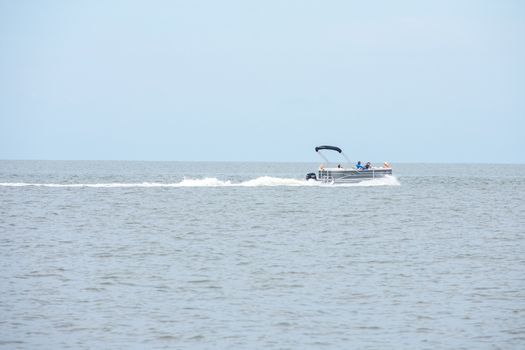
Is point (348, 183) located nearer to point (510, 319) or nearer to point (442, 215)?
point (442, 215)

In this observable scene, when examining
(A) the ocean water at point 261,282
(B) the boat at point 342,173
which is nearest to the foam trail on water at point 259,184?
(B) the boat at point 342,173

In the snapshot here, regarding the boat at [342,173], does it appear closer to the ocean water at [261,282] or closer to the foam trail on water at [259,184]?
the foam trail on water at [259,184]

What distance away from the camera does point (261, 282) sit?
2420 centimetres

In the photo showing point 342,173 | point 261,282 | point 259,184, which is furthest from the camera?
Answer: point 259,184

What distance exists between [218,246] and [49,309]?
13.3m

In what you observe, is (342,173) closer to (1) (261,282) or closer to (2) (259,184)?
(2) (259,184)

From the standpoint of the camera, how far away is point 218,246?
33062 mm

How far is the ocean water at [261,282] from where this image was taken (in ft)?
59.3

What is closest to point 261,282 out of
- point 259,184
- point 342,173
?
point 342,173

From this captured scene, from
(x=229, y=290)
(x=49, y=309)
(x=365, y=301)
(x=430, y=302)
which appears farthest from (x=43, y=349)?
(x=430, y=302)

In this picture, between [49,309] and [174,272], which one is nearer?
[49,309]

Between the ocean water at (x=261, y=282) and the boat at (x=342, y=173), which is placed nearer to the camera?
the ocean water at (x=261, y=282)

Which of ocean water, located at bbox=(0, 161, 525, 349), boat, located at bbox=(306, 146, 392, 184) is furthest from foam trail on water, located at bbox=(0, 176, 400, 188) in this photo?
ocean water, located at bbox=(0, 161, 525, 349)

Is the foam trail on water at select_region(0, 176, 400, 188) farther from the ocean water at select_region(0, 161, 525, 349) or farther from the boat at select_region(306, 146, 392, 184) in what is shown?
the ocean water at select_region(0, 161, 525, 349)
